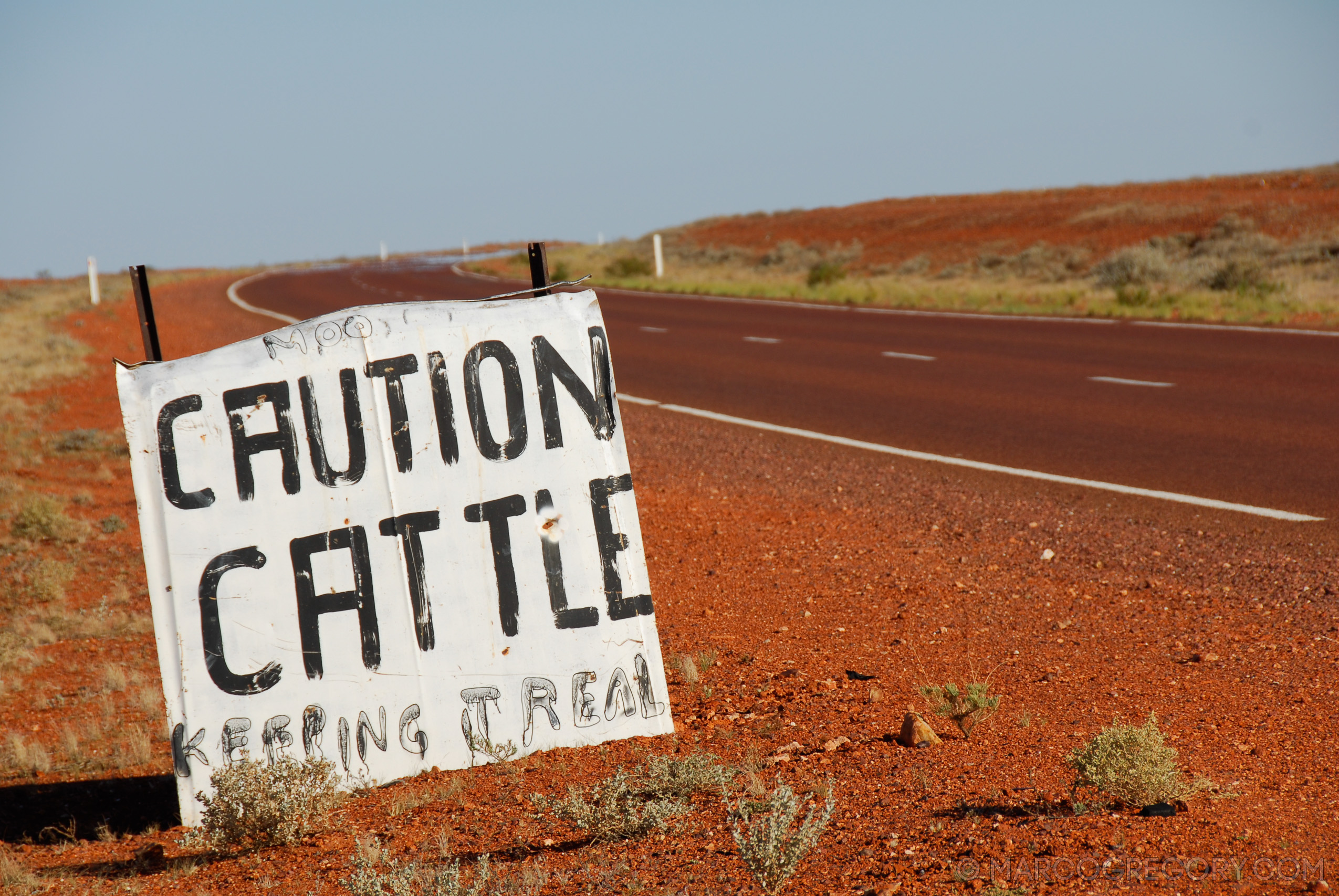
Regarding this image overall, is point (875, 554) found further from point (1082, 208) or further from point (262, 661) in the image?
point (1082, 208)

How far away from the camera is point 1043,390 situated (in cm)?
1106

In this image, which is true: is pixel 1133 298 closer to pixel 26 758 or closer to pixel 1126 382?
pixel 1126 382

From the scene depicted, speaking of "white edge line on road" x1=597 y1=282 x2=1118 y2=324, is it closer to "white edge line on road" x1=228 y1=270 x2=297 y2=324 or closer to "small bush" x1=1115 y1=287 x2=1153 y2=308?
"small bush" x1=1115 y1=287 x2=1153 y2=308

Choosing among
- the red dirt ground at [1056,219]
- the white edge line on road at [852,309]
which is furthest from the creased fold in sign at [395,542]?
the red dirt ground at [1056,219]

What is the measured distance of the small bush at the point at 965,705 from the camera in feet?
11.4

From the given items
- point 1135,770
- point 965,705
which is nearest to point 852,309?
point 965,705

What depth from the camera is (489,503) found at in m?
3.53

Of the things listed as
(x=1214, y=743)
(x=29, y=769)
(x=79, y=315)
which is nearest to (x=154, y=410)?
(x=29, y=769)

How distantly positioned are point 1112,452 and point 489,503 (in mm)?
6116

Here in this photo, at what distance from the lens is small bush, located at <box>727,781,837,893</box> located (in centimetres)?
247

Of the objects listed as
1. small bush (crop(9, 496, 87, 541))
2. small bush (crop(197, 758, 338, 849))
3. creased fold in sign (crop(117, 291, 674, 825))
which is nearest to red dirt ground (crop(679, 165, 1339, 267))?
small bush (crop(9, 496, 87, 541))

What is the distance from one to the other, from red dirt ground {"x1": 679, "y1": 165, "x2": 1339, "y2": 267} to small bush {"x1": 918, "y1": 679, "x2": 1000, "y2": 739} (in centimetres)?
3218

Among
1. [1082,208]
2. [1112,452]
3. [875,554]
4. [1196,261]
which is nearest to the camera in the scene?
[875,554]

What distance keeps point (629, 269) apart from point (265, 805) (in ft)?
115
